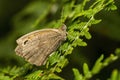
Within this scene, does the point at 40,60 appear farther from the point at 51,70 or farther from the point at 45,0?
the point at 45,0

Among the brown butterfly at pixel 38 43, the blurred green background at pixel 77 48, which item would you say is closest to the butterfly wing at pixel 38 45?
the brown butterfly at pixel 38 43

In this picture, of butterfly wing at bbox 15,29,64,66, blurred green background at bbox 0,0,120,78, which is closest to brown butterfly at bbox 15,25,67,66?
butterfly wing at bbox 15,29,64,66

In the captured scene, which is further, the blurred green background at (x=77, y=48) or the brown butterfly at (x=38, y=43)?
the blurred green background at (x=77, y=48)

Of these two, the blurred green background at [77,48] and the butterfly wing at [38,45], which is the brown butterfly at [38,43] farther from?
the blurred green background at [77,48]

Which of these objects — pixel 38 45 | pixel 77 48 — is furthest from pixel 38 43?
pixel 77 48

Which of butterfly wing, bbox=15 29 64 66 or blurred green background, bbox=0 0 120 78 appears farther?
blurred green background, bbox=0 0 120 78

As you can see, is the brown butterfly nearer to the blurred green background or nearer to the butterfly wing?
the butterfly wing

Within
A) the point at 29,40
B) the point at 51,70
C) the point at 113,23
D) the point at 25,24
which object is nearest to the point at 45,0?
the point at 25,24
